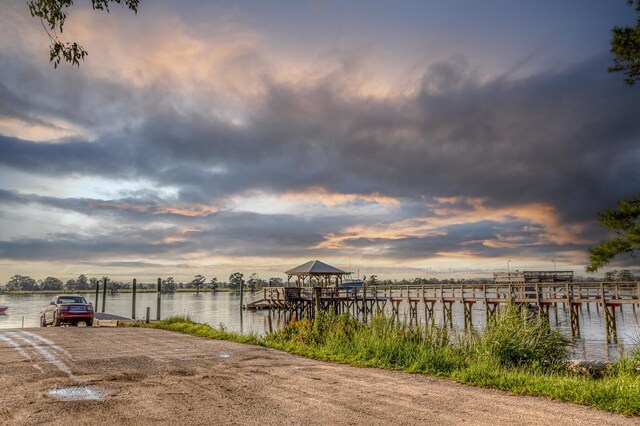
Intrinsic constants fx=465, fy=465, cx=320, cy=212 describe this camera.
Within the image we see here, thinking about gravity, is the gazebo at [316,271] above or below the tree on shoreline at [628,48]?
below

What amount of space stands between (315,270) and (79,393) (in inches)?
1575

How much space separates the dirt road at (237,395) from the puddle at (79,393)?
0.02 m

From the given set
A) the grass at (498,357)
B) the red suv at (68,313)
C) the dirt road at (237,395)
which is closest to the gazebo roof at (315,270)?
the red suv at (68,313)

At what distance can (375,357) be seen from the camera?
12016 mm

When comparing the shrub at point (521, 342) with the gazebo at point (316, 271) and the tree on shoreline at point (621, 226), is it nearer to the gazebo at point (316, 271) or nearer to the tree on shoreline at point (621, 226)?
the tree on shoreline at point (621, 226)

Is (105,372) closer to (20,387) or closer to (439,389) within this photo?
(20,387)

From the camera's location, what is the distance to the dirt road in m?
6.93

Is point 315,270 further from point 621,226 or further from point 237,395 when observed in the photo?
point 237,395

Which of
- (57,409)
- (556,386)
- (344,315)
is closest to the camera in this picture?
(57,409)

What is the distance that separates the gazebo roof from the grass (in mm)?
32443

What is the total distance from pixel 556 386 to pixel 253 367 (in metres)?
6.52

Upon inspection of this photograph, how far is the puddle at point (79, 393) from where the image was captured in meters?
8.02

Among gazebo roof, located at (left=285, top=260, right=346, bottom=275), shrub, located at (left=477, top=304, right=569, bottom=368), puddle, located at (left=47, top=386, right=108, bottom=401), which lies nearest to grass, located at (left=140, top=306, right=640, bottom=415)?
shrub, located at (left=477, top=304, right=569, bottom=368)

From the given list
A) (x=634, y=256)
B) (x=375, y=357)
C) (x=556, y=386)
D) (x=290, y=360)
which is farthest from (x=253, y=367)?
(x=634, y=256)
